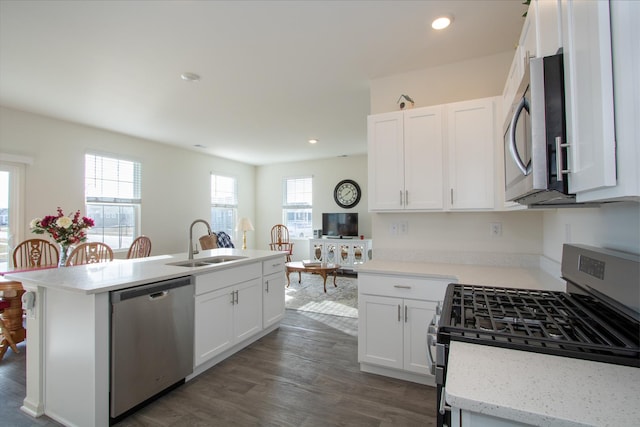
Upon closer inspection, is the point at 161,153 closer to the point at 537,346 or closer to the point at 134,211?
the point at 134,211

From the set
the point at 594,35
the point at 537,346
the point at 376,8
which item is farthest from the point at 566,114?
the point at 376,8

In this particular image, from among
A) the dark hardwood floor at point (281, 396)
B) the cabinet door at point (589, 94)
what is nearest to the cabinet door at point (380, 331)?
the dark hardwood floor at point (281, 396)

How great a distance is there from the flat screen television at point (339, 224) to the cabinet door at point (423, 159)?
4.31 m

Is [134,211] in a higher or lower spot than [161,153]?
lower

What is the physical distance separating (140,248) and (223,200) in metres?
2.58

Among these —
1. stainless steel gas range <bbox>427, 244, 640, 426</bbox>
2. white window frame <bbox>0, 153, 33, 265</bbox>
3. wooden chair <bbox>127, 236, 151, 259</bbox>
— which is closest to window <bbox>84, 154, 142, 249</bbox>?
wooden chair <bbox>127, 236, 151, 259</bbox>

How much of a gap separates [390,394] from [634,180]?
214cm

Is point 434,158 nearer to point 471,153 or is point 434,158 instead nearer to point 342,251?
point 471,153

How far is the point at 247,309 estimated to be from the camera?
9.70 ft

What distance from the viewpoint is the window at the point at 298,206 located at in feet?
25.1

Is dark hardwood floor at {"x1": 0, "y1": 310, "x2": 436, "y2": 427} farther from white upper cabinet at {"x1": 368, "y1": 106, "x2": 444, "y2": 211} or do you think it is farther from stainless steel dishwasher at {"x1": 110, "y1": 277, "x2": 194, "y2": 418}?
white upper cabinet at {"x1": 368, "y1": 106, "x2": 444, "y2": 211}

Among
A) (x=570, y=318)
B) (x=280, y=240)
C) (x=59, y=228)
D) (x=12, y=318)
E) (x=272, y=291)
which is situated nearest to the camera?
(x=570, y=318)

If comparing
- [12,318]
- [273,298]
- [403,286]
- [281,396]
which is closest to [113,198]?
[12,318]

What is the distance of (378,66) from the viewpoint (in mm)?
2809
